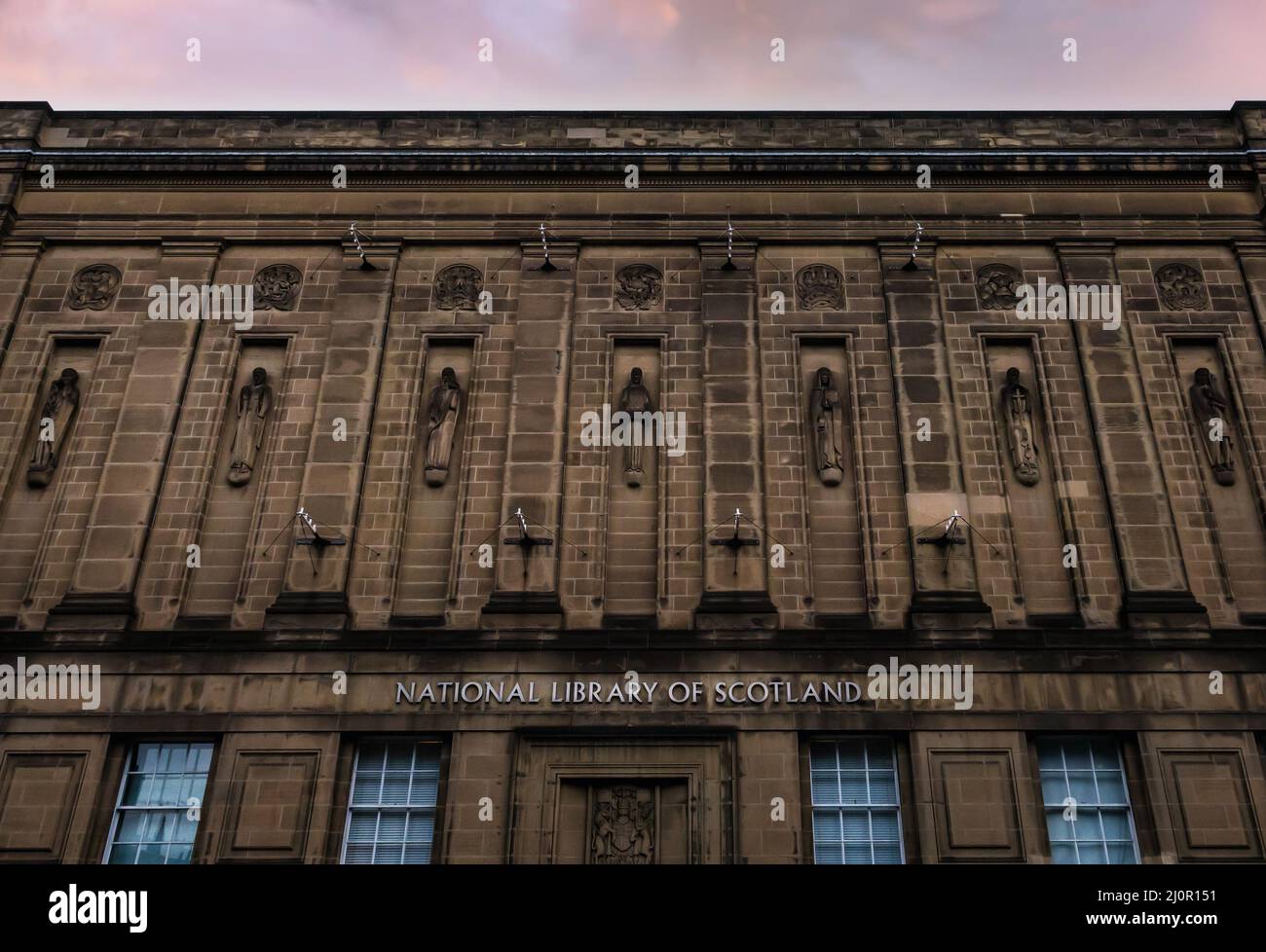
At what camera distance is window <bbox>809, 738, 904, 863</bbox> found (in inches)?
805

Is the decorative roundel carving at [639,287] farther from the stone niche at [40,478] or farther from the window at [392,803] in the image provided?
the stone niche at [40,478]

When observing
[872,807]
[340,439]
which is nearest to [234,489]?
[340,439]

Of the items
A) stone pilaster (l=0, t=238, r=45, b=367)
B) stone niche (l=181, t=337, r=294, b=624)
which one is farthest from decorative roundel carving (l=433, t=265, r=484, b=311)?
stone pilaster (l=0, t=238, r=45, b=367)

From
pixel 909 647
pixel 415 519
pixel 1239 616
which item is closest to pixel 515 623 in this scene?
pixel 415 519

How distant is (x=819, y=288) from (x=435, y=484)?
31.6 feet

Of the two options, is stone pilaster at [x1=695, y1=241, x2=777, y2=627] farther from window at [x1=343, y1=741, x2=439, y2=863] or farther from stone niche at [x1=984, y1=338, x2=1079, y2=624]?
window at [x1=343, y1=741, x2=439, y2=863]

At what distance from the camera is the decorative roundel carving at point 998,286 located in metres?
25.6

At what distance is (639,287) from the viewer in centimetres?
2603

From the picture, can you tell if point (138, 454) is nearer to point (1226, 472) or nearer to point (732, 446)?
point (732, 446)

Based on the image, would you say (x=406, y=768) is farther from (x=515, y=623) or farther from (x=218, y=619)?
(x=218, y=619)

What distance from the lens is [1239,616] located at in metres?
22.0

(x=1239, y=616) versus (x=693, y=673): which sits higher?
(x=1239, y=616)

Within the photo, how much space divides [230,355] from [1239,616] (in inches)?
842

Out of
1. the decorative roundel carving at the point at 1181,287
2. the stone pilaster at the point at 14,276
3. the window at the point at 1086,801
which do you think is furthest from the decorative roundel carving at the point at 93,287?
the decorative roundel carving at the point at 1181,287
